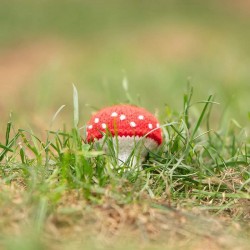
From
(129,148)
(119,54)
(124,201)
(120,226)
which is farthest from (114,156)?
(119,54)

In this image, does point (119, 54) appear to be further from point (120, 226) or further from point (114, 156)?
point (120, 226)

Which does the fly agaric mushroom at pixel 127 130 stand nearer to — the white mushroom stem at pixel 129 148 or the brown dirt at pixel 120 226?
the white mushroom stem at pixel 129 148

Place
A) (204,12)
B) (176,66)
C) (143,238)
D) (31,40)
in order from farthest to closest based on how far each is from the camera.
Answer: (204,12) < (31,40) < (176,66) < (143,238)

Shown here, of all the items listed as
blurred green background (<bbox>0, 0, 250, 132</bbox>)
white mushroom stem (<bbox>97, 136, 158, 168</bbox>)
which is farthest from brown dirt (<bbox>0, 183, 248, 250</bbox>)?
blurred green background (<bbox>0, 0, 250, 132</bbox>)

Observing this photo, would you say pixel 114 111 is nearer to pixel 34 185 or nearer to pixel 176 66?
pixel 34 185

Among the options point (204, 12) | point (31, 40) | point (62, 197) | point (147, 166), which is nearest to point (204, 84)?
point (147, 166)

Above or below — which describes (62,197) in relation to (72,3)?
below
